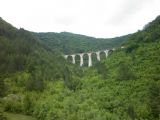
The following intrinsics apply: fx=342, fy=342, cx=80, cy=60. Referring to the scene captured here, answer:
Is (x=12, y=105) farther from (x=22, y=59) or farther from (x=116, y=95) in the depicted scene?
(x=22, y=59)

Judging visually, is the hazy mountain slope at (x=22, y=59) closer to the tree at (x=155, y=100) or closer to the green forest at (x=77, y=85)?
the green forest at (x=77, y=85)

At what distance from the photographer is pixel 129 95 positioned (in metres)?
69.5

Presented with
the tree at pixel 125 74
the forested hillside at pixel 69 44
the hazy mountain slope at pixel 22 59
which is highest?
the forested hillside at pixel 69 44

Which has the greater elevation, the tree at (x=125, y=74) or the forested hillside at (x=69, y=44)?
the forested hillside at (x=69, y=44)

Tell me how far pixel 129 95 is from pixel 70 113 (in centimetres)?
1553

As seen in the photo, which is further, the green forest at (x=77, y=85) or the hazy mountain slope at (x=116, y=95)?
the green forest at (x=77, y=85)

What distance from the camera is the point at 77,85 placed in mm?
90188

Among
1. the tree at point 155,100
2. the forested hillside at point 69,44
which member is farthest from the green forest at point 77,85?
the forested hillside at point 69,44

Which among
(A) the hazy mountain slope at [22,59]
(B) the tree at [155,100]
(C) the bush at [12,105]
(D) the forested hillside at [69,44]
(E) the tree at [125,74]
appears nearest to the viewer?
(B) the tree at [155,100]

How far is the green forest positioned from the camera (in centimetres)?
5950

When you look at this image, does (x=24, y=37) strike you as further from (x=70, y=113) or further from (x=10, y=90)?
(x=70, y=113)

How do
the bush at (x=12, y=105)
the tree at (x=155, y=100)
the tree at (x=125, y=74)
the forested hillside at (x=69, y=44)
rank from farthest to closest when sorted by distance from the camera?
the forested hillside at (x=69, y=44), the tree at (x=125, y=74), the bush at (x=12, y=105), the tree at (x=155, y=100)

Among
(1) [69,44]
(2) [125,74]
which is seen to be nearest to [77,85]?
(2) [125,74]

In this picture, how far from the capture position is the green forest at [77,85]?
59500 mm
